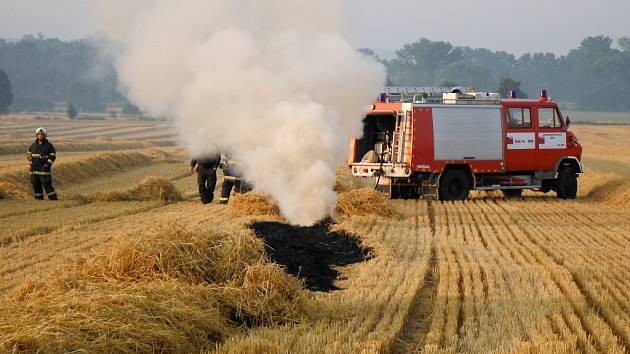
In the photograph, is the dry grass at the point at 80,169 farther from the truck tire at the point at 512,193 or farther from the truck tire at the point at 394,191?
the truck tire at the point at 512,193

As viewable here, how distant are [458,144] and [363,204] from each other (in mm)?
5846

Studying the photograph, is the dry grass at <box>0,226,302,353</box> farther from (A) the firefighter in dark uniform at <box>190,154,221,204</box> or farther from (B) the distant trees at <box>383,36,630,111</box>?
(B) the distant trees at <box>383,36,630,111</box>

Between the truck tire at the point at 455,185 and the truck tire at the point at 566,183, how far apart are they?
328 centimetres

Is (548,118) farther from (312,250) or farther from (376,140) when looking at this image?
(312,250)

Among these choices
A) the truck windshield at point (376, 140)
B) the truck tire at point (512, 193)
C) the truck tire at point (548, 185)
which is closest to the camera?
the truck windshield at point (376, 140)

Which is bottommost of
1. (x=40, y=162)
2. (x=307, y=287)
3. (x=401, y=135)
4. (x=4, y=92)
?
(x=307, y=287)

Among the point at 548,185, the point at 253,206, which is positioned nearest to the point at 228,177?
the point at 253,206

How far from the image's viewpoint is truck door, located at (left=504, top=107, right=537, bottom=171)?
26.1 m

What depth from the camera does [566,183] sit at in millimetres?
27312

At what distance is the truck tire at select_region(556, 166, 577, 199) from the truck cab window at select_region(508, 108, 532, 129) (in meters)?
2.02

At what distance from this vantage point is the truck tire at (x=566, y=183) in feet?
89.4

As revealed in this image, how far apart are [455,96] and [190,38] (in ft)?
33.3

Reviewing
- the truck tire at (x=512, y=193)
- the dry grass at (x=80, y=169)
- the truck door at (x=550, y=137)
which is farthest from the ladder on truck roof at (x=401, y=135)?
the dry grass at (x=80, y=169)

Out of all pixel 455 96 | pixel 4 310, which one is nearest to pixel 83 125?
pixel 455 96
